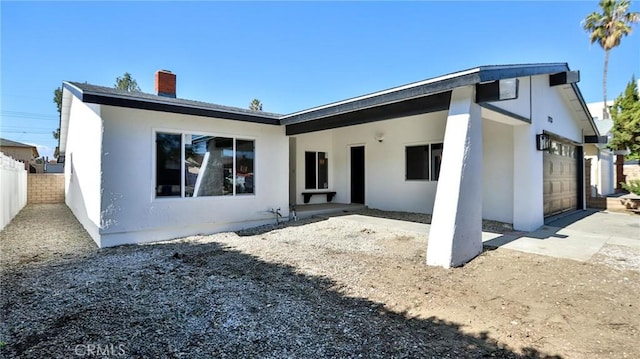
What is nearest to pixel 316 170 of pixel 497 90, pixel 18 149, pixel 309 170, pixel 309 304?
pixel 309 170

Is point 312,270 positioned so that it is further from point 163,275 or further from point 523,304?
point 523,304

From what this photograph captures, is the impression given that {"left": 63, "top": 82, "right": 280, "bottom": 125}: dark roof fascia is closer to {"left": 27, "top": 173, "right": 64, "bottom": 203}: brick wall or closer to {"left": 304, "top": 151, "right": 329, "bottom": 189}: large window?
{"left": 304, "top": 151, "right": 329, "bottom": 189}: large window

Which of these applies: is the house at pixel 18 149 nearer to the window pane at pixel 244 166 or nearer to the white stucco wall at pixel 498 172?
the window pane at pixel 244 166

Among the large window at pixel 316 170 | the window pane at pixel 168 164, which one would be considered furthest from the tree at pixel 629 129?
the window pane at pixel 168 164

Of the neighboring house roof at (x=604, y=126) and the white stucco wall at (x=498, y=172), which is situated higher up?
the neighboring house roof at (x=604, y=126)

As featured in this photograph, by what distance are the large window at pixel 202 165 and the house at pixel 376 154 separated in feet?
0.09

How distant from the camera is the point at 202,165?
778 centimetres

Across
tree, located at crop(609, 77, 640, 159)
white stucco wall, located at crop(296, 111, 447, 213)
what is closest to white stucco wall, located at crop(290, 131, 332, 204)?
white stucco wall, located at crop(296, 111, 447, 213)

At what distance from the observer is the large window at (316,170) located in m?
12.6

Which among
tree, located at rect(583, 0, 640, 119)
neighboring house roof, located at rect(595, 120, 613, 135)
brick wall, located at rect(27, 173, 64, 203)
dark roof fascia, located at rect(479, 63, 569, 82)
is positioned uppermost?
tree, located at rect(583, 0, 640, 119)

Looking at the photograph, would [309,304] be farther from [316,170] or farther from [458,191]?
[316,170]

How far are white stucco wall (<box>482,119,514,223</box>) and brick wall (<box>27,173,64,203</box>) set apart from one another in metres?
20.8

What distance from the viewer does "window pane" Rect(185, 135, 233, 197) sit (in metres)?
7.58

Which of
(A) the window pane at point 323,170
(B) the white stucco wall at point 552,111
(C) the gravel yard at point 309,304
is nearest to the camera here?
(C) the gravel yard at point 309,304
